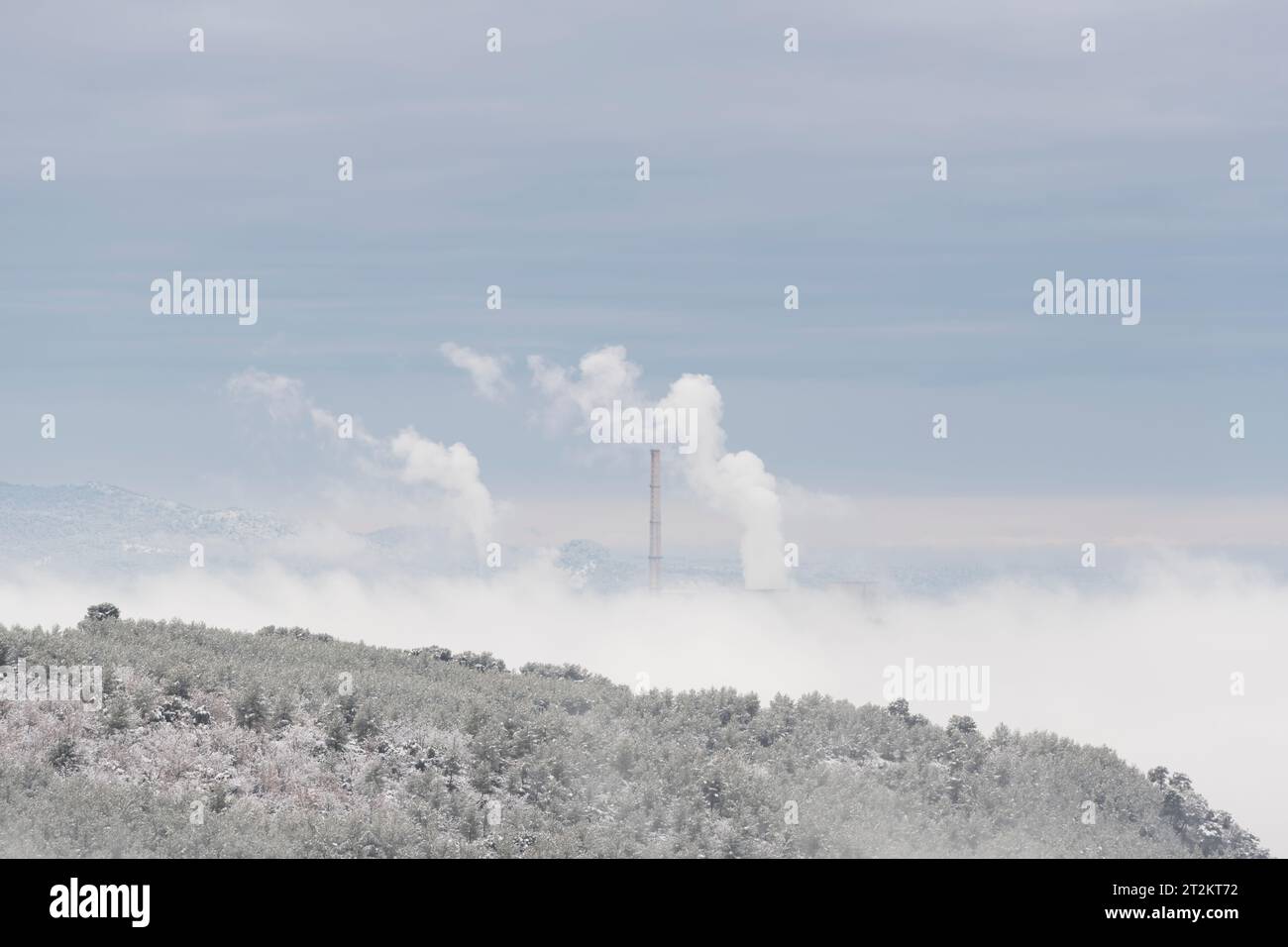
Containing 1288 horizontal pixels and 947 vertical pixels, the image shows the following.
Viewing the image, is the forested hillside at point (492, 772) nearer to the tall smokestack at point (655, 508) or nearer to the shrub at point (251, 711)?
the shrub at point (251, 711)

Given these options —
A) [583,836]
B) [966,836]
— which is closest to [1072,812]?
[966,836]

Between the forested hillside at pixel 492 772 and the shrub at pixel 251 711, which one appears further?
the shrub at pixel 251 711

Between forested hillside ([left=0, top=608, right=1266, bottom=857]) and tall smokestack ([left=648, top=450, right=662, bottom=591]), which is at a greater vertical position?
tall smokestack ([left=648, top=450, right=662, bottom=591])

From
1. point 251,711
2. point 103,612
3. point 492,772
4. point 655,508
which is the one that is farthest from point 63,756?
point 655,508

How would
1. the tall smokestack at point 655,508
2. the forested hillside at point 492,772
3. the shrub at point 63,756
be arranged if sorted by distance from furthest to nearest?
1. the tall smokestack at point 655,508
2. the shrub at point 63,756
3. the forested hillside at point 492,772

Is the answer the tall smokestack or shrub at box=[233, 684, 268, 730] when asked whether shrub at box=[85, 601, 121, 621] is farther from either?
the tall smokestack

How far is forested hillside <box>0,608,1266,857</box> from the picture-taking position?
26859 mm

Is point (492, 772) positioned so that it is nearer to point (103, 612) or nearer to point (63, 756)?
point (63, 756)

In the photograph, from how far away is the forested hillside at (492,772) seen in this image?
26.9 meters

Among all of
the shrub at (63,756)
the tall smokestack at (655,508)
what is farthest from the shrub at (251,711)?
the tall smokestack at (655,508)

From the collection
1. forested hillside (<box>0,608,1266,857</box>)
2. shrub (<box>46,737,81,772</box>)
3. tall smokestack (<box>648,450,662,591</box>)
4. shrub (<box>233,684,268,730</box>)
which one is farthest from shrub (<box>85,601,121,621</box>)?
tall smokestack (<box>648,450,662,591</box>)

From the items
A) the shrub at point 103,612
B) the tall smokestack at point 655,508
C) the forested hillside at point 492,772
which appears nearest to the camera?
the forested hillside at point 492,772
